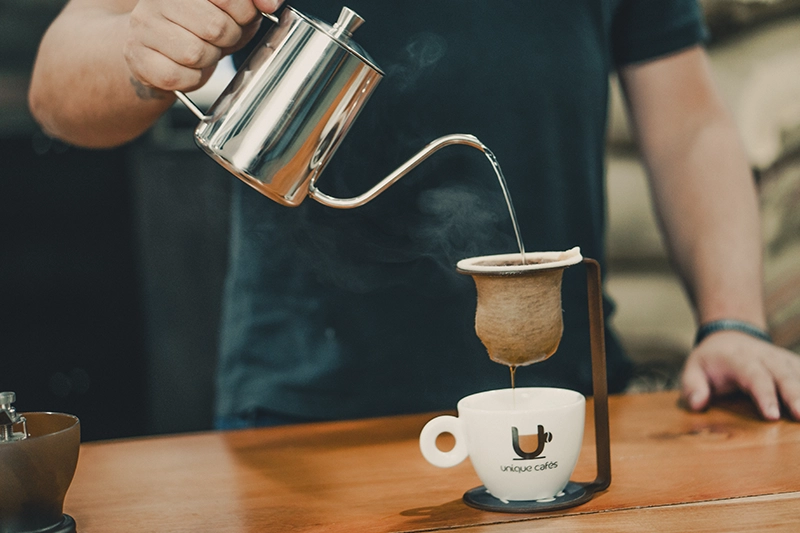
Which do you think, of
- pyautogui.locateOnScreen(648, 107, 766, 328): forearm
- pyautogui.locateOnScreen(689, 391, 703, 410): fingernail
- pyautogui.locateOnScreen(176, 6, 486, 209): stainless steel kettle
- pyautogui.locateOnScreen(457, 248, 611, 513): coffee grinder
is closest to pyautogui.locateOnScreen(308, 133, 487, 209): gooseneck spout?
pyautogui.locateOnScreen(176, 6, 486, 209): stainless steel kettle

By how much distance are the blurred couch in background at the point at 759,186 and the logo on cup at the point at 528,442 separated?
151 cm

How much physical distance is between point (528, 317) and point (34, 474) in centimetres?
48

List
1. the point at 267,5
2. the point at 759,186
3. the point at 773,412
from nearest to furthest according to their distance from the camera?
1. the point at 267,5
2. the point at 773,412
3. the point at 759,186

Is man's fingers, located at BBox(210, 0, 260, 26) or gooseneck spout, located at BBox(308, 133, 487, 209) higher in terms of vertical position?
man's fingers, located at BBox(210, 0, 260, 26)

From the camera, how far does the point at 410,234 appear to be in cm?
131

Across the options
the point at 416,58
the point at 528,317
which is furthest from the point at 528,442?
the point at 416,58

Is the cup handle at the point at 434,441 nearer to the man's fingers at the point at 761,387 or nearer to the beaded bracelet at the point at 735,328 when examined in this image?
the man's fingers at the point at 761,387

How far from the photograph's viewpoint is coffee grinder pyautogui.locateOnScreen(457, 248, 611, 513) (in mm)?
822

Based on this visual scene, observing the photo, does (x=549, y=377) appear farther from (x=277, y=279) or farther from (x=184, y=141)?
(x=184, y=141)

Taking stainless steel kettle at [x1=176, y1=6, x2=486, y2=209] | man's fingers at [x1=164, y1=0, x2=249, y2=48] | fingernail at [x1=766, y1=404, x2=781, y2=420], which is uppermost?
man's fingers at [x1=164, y1=0, x2=249, y2=48]

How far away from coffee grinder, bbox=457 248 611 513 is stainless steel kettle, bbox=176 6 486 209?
14 cm

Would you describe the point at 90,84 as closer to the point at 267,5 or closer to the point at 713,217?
the point at 267,5

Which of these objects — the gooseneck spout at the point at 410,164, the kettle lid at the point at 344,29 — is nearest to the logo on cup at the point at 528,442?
the gooseneck spout at the point at 410,164

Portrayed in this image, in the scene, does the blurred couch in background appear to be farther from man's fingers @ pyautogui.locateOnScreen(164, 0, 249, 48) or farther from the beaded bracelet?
man's fingers @ pyautogui.locateOnScreen(164, 0, 249, 48)
